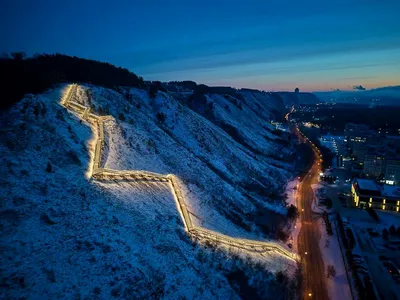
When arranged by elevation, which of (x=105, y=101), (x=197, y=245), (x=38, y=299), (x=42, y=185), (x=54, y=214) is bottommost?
(x=197, y=245)

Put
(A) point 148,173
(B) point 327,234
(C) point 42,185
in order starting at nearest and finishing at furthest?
(C) point 42,185
(A) point 148,173
(B) point 327,234

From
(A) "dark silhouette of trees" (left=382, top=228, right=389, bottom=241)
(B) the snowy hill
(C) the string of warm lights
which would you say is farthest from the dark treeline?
(A) "dark silhouette of trees" (left=382, top=228, right=389, bottom=241)

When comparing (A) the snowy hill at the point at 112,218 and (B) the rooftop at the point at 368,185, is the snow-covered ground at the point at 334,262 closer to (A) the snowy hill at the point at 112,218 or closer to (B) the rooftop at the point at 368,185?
(A) the snowy hill at the point at 112,218

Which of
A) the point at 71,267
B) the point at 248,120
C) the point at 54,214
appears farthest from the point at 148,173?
the point at 248,120

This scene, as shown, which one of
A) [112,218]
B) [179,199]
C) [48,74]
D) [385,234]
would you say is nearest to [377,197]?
[385,234]

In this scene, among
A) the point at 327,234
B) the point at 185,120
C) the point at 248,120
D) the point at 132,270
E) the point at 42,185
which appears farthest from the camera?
the point at 248,120

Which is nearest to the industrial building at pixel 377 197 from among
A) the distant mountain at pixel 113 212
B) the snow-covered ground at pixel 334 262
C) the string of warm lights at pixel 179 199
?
the snow-covered ground at pixel 334 262

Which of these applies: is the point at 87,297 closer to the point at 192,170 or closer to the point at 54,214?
the point at 54,214
